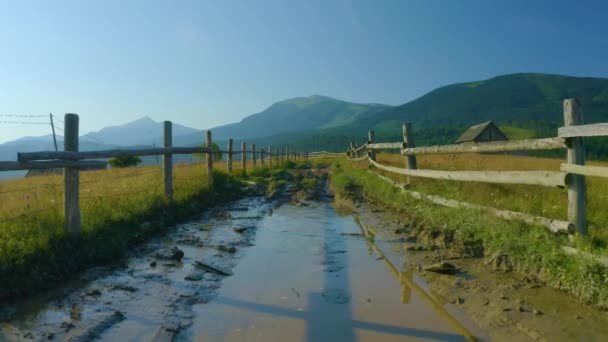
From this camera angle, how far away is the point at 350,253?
6.01 meters

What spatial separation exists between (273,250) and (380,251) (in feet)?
5.31

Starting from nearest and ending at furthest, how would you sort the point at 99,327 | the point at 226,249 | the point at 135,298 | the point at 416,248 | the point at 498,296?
the point at 99,327
the point at 498,296
the point at 135,298
the point at 416,248
the point at 226,249

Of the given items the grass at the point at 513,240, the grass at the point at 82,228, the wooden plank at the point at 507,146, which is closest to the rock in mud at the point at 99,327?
the grass at the point at 82,228


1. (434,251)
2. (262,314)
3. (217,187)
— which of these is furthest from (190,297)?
(217,187)

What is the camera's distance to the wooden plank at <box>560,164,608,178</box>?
388 cm

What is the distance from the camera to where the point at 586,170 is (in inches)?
162

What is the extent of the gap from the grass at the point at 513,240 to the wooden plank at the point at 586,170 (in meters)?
0.70

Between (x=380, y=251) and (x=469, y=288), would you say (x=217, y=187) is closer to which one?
(x=380, y=251)

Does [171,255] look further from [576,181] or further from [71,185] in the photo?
[576,181]

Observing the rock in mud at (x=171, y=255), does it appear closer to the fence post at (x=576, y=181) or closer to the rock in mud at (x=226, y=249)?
the rock in mud at (x=226, y=249)

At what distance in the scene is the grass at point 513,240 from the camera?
3727 millimetres

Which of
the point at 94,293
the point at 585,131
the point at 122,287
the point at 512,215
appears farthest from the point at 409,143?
the point at 94,293

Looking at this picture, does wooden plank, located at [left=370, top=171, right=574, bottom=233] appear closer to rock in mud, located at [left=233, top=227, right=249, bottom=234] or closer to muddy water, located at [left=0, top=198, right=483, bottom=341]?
muddy water, located at [left=0, top=198, right=483, bottom=341]

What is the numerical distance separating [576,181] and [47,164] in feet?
20.9
